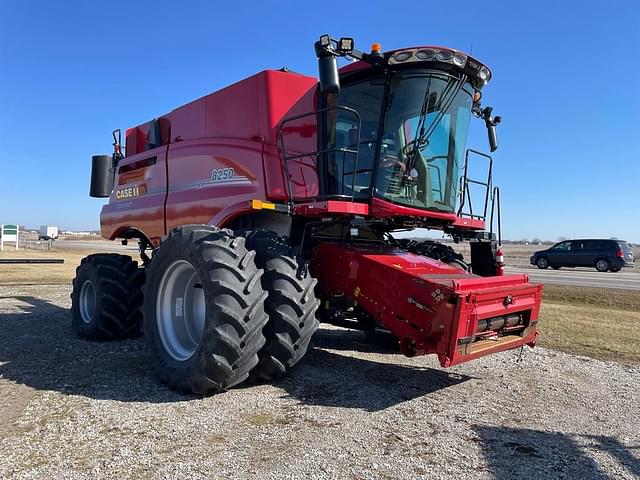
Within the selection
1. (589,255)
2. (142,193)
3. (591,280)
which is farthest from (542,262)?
(142,193)

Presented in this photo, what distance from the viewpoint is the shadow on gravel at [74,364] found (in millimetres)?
4797

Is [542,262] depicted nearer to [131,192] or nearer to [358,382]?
[131,192]

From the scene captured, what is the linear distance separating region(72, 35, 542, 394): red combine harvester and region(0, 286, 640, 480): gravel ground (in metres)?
0.46

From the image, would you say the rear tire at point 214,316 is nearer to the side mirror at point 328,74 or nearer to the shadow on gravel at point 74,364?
the shadow on gravel at point 74,364

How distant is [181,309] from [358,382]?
197 centimetres

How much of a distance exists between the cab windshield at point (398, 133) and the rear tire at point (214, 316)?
4.66 ft

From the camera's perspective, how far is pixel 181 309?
5512 millimetres

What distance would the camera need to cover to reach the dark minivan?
1120 inches

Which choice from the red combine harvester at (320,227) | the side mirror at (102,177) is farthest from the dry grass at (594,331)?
the side mirror at (102,177)

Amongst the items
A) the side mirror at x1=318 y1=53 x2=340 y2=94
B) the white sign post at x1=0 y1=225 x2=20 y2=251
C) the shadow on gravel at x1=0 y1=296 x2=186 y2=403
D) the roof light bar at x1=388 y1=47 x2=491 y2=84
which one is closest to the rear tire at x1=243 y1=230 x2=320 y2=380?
the shadow on gravel at x1=0 y1=296 x2=186 y2=403

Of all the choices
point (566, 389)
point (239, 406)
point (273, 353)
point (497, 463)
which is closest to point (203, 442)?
point (239, 406)

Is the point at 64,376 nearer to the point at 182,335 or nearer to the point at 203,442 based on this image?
the point at 182,335

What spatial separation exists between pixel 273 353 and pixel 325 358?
1787mm

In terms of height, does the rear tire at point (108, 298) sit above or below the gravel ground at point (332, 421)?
above
